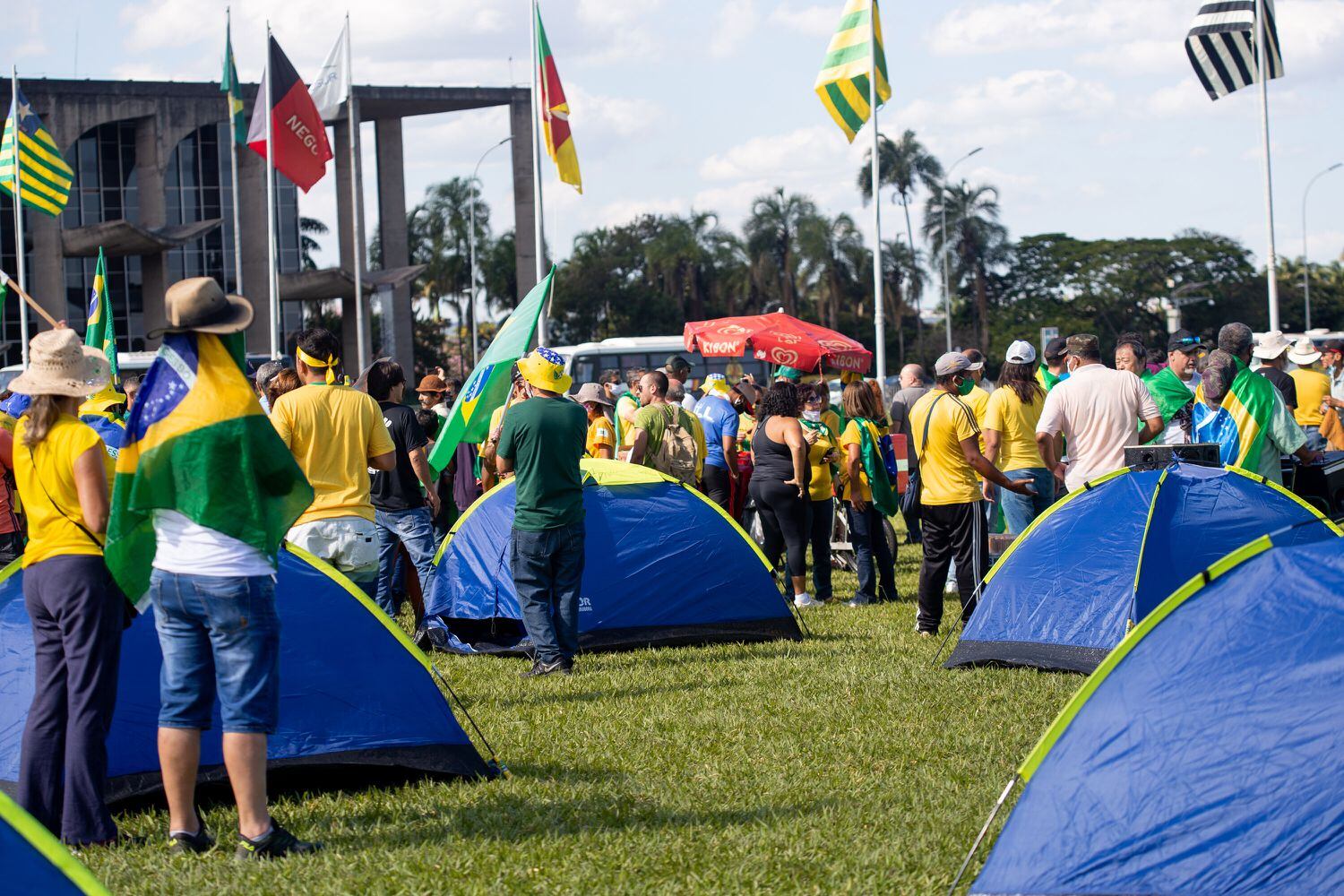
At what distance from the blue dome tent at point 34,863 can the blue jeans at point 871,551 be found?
310 inches

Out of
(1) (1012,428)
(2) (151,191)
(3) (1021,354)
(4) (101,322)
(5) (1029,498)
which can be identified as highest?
(2) (151,191)

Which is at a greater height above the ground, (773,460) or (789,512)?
(773,460)

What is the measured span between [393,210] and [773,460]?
39.1m

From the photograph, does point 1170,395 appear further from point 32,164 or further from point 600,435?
point 32,164

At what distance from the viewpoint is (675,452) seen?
1099cm

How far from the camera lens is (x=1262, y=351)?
32.4ft

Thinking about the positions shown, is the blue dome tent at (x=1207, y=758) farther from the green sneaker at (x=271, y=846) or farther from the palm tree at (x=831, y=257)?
the palm tree at (x=831, y=257)

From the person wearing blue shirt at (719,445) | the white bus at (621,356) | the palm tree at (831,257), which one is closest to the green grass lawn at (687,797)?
the person wearing blue shirt at (719,445)

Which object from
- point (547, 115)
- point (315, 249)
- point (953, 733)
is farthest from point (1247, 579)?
point (315, 249)

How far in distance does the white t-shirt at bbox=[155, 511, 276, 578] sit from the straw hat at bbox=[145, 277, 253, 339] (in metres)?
0.58

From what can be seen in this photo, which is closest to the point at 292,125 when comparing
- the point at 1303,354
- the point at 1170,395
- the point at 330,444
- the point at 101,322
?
the point at 101,322

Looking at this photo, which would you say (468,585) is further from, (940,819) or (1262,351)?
(1262,351)

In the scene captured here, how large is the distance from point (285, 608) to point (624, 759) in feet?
5.03

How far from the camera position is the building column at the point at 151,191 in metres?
46.5
